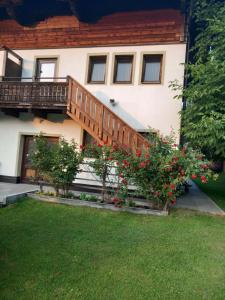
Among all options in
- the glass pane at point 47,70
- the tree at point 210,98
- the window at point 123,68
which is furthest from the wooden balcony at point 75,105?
the window at point 123,68

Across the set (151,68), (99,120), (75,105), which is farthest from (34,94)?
(151,68)

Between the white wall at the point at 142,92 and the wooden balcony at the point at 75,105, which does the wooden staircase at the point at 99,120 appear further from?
the white wall at the point at 142,92

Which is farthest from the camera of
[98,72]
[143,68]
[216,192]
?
[216,192]

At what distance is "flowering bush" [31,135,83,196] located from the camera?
24.8 feet

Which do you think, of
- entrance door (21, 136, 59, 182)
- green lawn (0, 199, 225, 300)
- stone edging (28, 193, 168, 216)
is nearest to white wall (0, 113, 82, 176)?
entrance door (21, 136, 59, 182)

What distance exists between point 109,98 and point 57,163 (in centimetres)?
369

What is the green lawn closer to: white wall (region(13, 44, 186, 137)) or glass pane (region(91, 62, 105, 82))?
white wall (region(13, 44, 186, 137))

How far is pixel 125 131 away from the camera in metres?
8.15

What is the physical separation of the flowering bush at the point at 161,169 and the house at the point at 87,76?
1538mm

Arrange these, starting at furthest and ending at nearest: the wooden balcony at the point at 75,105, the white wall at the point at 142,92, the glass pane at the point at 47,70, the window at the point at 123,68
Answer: the glass pane at the point at 47,70 → the window at the point at 123,68 → the white wall at the point at 142,92 → the wooden balcony at the point at 75,105

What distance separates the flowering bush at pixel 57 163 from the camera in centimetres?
755

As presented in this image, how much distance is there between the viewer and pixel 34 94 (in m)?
9.45

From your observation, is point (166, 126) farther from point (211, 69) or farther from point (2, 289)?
point (2, 289)

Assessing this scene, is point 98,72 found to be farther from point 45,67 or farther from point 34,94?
point 34,94
